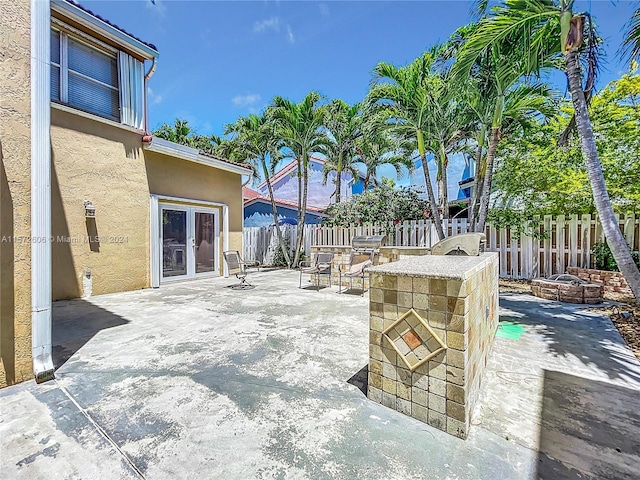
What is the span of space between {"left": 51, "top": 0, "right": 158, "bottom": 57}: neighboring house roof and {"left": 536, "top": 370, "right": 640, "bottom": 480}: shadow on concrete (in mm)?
10503

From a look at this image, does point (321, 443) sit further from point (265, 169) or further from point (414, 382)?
point (265, 169)

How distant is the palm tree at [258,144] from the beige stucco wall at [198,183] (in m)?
2.23

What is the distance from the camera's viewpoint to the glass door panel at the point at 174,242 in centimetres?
862

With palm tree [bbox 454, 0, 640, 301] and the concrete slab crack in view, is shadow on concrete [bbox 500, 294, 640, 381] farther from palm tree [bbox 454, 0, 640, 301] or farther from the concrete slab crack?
the concrete slab crack

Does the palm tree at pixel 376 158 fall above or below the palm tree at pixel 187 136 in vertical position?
below

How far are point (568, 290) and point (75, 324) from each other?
9.58m

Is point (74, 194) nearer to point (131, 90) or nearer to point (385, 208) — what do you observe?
point (131, 90)

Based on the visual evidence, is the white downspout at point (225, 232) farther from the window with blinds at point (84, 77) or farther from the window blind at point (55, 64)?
Answer: the window blind at point (55, 64)

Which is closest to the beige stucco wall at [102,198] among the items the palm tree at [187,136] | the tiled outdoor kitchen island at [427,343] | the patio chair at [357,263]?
the patio chair at [357,263]

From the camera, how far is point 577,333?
4312 mm

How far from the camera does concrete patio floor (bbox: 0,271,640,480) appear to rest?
1854 mm

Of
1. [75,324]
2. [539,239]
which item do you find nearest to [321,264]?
[75,324]

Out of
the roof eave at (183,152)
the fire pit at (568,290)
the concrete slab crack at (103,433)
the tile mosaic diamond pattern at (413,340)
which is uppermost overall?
the roof eave at (183,152)

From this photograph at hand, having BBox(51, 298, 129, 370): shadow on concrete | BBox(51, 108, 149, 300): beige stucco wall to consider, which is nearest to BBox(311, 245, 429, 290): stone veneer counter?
BBox(51, 108, 149, 300): beige stucco wall
